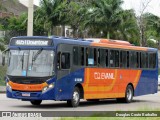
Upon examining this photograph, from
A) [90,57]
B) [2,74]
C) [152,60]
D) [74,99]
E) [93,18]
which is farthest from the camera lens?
[93,18]

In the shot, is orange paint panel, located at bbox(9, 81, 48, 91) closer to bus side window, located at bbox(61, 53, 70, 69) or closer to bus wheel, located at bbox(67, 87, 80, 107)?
bus side window, located at bbox(61, 53, 70, 69)

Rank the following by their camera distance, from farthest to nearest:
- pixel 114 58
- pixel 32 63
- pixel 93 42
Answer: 1. pixel 114 58
2. pixel 93 42
3. pixel 32 63

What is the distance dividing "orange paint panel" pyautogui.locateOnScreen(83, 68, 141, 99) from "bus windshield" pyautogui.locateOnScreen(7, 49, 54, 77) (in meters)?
2.59

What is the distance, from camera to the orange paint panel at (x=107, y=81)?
2191cm

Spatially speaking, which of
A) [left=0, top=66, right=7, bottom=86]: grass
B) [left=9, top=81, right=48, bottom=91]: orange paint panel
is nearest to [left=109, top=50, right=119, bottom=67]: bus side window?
[left=9, top=81, right=48, bottom=91]: orange paint panel

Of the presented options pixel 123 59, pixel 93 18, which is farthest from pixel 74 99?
pixel 93 18

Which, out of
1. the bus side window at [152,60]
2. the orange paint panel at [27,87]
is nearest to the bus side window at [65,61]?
the orange paint panel at [27,87]

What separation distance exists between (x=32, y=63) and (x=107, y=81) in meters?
5.01

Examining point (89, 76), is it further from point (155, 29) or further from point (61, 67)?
point (155, 29)

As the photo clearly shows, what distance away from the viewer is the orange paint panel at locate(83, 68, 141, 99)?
21.9 meters

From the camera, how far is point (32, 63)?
1961 centimetres

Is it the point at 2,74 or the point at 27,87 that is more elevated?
the point at 27,87

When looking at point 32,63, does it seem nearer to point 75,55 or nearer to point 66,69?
point 66,69

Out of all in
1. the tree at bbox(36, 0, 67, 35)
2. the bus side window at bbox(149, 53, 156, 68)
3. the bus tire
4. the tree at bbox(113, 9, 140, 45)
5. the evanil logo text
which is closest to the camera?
the evanil logo text
